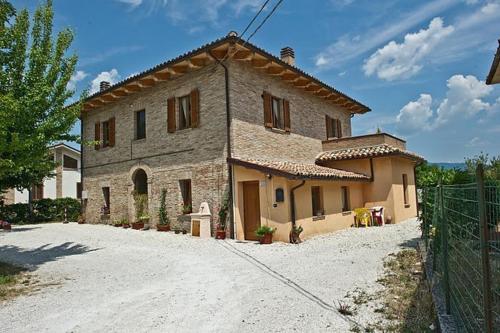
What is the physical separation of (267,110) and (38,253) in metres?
8.93

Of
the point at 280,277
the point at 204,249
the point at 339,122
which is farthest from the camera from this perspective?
the point at 339,122

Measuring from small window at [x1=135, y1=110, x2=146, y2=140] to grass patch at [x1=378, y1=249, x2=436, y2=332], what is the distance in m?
11.6

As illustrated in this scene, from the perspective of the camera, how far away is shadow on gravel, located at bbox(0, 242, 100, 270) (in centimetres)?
909

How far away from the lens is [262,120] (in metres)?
14.1

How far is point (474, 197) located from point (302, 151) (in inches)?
528

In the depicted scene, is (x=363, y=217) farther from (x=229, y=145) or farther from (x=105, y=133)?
(x=105, y=133)

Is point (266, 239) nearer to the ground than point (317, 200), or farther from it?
nearer to the ground

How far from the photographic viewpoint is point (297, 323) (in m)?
4.59

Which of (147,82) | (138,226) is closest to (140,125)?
(147,82)

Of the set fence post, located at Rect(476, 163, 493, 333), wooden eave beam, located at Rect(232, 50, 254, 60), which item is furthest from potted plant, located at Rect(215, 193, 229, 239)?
fence post, located at Rect(476, 163, 493, 333)

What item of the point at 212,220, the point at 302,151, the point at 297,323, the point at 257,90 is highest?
the point at 257,90

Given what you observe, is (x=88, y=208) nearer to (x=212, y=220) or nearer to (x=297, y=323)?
(x=212, y=220)

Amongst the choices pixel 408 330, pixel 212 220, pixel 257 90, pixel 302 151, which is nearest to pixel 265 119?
pixel 257 90

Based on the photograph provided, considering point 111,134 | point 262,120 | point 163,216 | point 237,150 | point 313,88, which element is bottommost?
point 163,216
